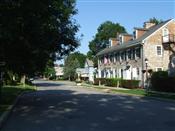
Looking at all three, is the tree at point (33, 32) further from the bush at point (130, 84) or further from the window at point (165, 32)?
the window at point (165, 32)

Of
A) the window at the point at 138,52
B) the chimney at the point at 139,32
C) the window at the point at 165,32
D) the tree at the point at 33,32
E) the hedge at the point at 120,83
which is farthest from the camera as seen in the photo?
the chimney at the point at 139,32

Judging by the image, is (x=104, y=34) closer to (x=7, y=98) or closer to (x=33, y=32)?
(x=7, y=98)

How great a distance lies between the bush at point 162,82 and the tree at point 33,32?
13.3 metres

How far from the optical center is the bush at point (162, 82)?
1420 inches

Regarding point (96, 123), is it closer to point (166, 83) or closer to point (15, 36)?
point (15, 36)

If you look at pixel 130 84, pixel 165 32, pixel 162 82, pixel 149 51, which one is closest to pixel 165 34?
pixel 165 32

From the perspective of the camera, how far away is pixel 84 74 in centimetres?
11269

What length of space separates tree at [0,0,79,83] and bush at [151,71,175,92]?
13286 mm

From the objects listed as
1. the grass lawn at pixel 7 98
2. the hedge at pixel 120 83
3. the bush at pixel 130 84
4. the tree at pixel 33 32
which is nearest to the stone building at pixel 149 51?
the bush at pixel 130 84

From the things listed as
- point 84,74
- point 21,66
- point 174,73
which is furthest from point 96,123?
point 84,74

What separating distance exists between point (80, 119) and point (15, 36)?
5.10 meters

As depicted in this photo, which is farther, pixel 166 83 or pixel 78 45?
pixel 166 83

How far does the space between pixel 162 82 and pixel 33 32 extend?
20858mm

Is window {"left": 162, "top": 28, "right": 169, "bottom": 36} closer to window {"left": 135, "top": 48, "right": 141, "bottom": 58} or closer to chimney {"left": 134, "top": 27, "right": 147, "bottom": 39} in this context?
window {"left": 135, "top": 48, "right": 141, "bottom": 58}
